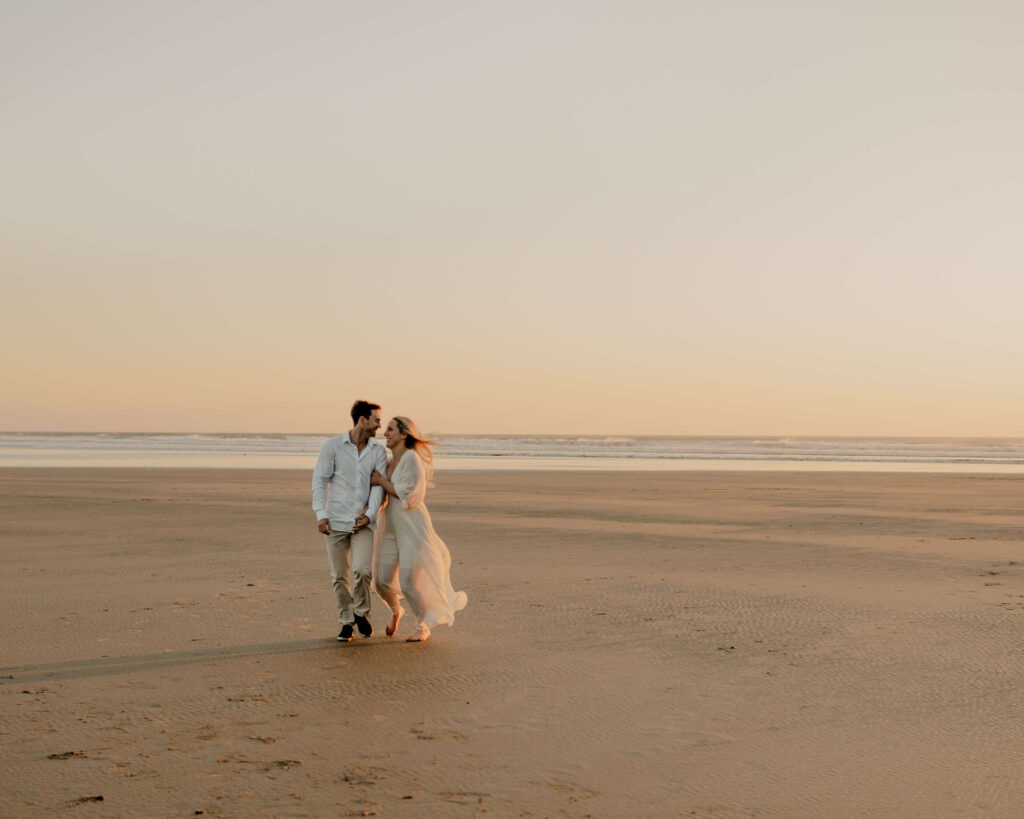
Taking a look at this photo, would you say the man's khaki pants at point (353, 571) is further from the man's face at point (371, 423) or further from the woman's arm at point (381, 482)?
the man's face at point (371, 423)

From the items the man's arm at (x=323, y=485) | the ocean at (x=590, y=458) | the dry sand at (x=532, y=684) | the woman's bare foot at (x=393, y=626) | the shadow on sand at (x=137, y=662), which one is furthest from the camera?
the ocean at (x=590, y=458)

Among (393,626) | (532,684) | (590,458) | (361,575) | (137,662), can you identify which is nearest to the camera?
(532,684)

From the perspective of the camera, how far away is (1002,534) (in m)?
15.5

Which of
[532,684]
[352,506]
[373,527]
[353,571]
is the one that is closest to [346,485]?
[352,506]

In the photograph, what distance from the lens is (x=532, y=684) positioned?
6434 millimetres

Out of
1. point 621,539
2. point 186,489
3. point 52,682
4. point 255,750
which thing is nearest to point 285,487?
point 186,489

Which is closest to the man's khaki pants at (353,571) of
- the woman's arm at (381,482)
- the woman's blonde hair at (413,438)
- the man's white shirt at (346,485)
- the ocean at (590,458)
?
the man's white shirt at (346,485)

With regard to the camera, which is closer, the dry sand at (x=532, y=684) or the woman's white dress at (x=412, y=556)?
the dry sand at (x=532, y=684)

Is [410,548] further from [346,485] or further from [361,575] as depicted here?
[346,485]

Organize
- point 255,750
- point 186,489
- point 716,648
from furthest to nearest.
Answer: point 186,489 → point 716,648 → point 255,750

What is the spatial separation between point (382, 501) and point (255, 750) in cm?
315

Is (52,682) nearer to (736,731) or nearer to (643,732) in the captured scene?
(643,732)

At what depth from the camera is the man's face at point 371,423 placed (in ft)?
26.0

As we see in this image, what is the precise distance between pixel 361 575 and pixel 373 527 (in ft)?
1.37
